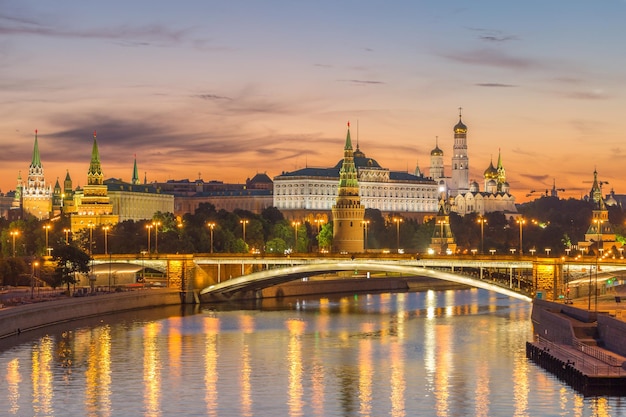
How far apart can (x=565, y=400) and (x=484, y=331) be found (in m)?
26.9

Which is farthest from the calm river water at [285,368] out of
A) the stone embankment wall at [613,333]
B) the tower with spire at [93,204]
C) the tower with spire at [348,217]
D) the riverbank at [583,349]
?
the tower with spire at [93,204]

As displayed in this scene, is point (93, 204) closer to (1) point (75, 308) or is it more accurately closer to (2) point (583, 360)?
(1) point (75, 308)

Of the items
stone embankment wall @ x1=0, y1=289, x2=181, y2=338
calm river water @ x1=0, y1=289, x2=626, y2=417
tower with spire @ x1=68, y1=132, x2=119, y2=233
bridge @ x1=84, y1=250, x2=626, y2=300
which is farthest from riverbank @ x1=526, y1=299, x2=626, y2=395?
tower with spire @ x1=68, y1=132, x2=119, y2=233

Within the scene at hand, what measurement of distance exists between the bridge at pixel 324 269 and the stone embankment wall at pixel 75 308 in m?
3.36

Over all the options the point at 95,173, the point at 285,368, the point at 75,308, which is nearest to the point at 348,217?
the point at 95,173

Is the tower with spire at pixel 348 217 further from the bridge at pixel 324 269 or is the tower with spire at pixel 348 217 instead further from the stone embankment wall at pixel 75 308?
the stone embankment wall at pixel 75 308

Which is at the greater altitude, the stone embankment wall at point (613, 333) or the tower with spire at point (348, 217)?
the tower with spire at point (348, 217)

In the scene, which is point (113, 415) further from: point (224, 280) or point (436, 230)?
point (436, 230)

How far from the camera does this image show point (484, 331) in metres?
82.0

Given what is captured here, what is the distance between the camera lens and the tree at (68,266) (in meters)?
103

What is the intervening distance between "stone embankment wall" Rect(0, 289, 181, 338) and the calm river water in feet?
3.81

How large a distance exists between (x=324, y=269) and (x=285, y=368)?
30681 millimetres

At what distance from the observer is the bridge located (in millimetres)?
88812

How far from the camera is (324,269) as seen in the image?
97.0 m
